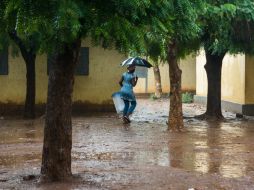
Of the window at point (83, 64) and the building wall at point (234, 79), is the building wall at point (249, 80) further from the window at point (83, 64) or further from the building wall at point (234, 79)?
the window at point (83, 64)

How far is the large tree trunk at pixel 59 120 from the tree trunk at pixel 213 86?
1019 cm

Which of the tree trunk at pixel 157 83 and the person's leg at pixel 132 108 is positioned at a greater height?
the tree trunk at pixel 157 83

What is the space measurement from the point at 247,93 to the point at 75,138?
956cm

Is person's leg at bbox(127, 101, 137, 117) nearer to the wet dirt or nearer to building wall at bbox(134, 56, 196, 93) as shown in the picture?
the wet dirt

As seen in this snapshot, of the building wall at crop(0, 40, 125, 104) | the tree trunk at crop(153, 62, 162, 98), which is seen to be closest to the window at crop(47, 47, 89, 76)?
the building wall at crop(0, 40, 125, 104)

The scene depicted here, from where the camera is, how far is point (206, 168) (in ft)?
25.9

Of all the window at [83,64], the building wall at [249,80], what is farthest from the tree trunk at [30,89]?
the building wall at [249,80]

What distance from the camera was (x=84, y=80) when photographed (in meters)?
18.6

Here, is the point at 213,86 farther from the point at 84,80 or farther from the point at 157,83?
the point at 157,83

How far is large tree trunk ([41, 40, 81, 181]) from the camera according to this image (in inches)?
259

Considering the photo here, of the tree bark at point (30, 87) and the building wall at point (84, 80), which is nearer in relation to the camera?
the tree bark at point (30, 87)

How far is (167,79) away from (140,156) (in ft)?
64.5

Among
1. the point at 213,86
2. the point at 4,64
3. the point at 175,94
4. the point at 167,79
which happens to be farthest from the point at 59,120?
the point at 167,79

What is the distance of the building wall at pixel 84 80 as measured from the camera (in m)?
17.7
